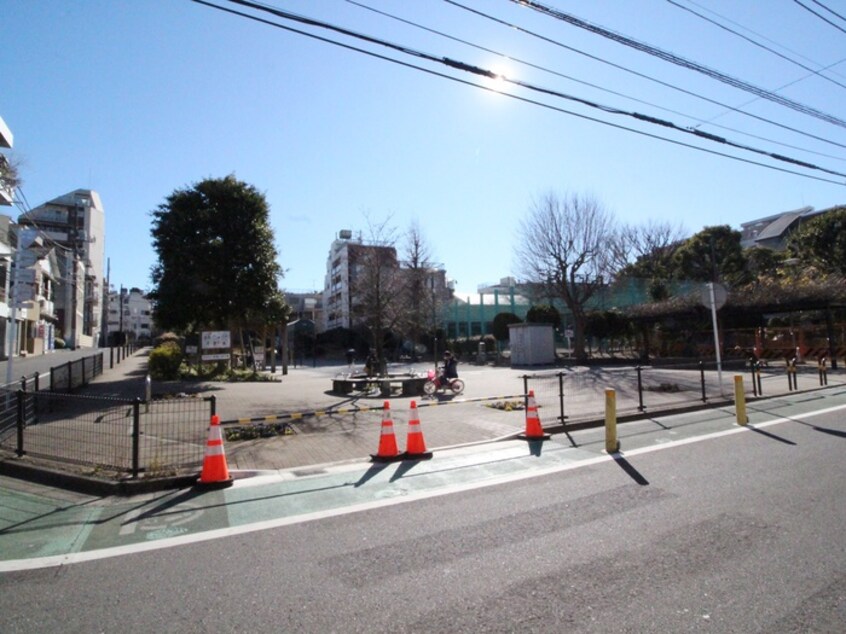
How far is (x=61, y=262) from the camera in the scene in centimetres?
6269

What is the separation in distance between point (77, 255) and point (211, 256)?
55.5 m

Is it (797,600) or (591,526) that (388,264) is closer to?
(591,526)

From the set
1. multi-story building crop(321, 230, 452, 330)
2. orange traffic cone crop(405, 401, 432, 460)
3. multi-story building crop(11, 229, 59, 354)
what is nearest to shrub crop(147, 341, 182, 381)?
multi-story building crop(11, 229, 59, 354)

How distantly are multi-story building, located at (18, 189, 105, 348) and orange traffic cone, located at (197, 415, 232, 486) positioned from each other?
62.0 m

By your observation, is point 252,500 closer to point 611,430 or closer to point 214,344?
point 611,430

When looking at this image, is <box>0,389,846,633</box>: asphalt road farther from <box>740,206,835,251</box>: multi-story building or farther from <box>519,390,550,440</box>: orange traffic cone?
<box>740,206,835,251</box>: multi-story building

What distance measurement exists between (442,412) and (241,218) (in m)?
14.6

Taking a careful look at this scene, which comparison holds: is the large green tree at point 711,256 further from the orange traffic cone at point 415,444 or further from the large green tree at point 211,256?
the orange traffic cone at point 415,444

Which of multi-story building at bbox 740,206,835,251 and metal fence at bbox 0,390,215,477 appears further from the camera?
multi-story building at bbox 740,206,835,251

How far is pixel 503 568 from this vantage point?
4.02 m

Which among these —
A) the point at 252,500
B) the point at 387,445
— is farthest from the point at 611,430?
the point at 252,500

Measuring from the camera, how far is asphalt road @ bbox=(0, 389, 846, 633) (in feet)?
10.8

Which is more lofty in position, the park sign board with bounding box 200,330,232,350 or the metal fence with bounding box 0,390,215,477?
the park sign board with bounding box 200,330,232,350

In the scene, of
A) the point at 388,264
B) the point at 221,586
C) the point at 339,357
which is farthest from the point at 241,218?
the point at 339,357
